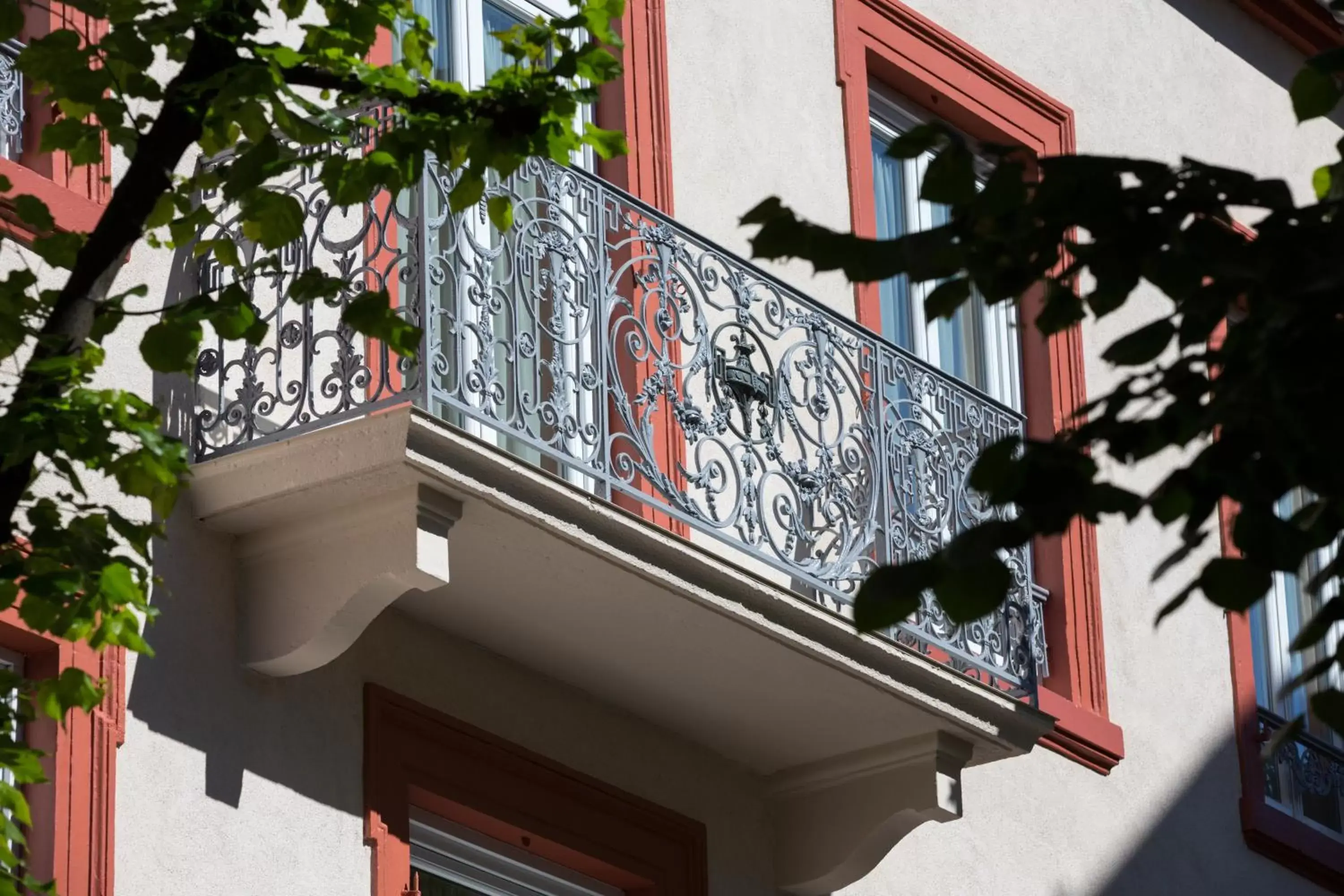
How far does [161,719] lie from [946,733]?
3.27 m

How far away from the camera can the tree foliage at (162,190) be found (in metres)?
6.48

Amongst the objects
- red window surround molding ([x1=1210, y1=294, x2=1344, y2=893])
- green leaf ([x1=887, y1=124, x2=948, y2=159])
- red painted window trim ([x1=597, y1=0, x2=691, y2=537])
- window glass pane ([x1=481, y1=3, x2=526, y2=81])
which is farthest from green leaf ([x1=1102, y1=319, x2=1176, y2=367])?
red window surround molding ([x1=1210, y1=294, x2=1344, y2=893])

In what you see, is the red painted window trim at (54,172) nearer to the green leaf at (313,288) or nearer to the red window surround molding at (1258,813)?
the green leaf at (313,288)

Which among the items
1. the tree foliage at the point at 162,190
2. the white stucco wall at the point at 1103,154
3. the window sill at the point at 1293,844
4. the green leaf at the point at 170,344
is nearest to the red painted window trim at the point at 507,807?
the white stucco wall at the point at 1103,154

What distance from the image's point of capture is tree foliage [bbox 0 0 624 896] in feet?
21.3

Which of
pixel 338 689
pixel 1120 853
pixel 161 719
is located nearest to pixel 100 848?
pixel 161 719

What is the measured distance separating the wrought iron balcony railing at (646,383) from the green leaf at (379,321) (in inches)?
54.7

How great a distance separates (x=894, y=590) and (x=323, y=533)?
4.62 m

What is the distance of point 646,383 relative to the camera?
10.1 metres

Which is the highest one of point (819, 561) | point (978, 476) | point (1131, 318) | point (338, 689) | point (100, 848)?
point (1131, 318)

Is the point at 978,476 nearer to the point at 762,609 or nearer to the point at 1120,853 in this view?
the point at 762,609

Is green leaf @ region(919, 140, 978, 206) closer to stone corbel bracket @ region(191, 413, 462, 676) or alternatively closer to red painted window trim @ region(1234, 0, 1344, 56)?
stone corbel bracket @ region(191, 413, 462, 676)

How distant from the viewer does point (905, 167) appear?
1385cm

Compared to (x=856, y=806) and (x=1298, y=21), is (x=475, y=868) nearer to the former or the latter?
(x=856, y=806)
